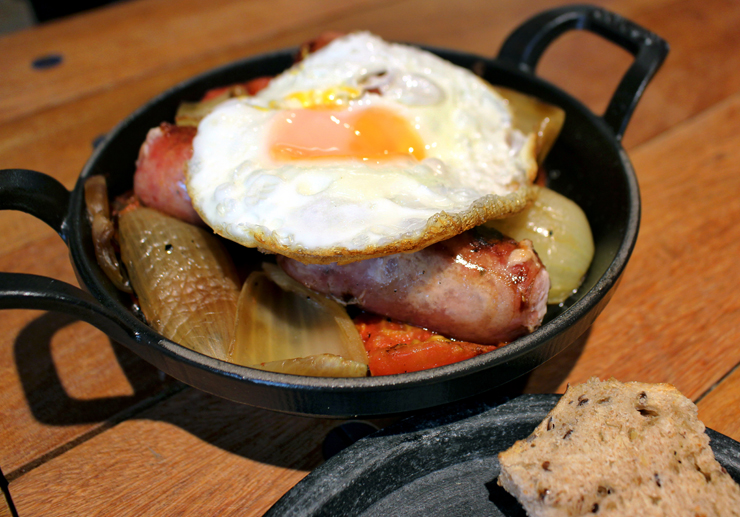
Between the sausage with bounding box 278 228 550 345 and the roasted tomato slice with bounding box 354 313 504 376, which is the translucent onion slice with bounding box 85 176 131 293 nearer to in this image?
the sausage with bounding box 278 228 550 345

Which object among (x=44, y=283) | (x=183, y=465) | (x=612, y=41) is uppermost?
(x=612, y=41)

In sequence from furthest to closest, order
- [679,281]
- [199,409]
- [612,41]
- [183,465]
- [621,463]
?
[612,41], [679,281], [199,409], [183,465], [621,463]

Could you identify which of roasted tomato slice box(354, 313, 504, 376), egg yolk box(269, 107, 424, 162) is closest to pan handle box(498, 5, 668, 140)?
egg yolk box(269, 107, 424, 162)

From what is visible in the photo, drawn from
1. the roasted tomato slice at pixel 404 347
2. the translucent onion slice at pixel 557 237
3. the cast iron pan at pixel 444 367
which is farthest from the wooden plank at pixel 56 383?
the translucent onion slice at pixel 557 237

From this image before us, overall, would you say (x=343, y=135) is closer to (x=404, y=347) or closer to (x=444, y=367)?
(x=404, y=347)

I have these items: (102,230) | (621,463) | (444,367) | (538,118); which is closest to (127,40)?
(102,230)

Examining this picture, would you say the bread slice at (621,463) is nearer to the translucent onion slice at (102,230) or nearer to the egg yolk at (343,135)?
the egg yolk at (343,135)

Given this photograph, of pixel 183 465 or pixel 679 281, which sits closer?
pixel 183 465

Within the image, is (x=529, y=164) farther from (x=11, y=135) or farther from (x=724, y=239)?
(x=11, y=135)

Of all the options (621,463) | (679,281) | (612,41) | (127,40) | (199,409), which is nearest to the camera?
(621,463)
